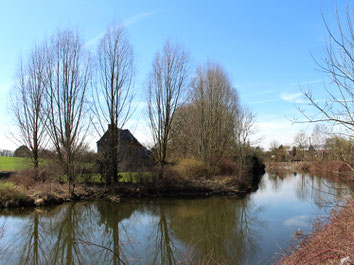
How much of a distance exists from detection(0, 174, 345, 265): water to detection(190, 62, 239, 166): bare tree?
23.4 feet

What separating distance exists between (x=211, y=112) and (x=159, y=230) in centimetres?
1478

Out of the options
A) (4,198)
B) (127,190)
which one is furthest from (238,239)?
(4,198)

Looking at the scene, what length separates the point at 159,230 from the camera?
10.7 m

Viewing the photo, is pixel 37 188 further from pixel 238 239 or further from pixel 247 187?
pixel 247 187

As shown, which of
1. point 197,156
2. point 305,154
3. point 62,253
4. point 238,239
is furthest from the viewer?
point 305,154

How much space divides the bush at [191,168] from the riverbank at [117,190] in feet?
1.93

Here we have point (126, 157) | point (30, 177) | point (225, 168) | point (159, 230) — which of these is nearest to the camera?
point (159, 230)

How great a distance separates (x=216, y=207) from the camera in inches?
587

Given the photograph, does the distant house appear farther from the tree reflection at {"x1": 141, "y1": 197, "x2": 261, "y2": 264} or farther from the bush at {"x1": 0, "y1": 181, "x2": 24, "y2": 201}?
the bush at {"x1": 0, "y1": 181, "x2": 24, "y2": 201}

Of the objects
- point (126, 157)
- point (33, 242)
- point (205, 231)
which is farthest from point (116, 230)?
point (126, 157)

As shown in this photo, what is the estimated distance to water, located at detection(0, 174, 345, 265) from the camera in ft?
Result: 24.8

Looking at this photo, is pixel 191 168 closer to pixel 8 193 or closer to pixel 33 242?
pixel 8 193

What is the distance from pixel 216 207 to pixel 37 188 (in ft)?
34.2

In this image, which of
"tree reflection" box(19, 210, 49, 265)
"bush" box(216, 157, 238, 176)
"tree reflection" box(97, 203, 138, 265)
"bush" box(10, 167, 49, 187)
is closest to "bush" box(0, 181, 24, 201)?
"bush" box(10, 167, 49, 187)
